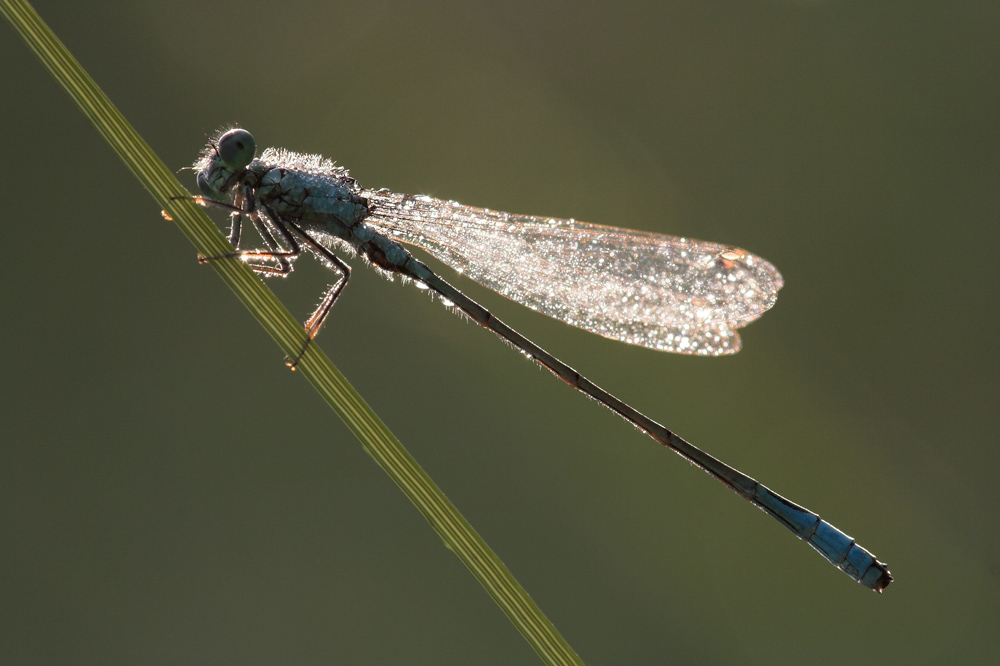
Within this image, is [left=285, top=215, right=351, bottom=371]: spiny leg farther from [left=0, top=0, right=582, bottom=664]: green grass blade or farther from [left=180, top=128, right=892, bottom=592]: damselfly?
[left=0, top=0, right=582, bottom=664]: green grass blade

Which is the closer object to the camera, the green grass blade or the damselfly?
the green grass blade

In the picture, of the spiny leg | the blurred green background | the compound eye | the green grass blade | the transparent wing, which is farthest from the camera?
the blurred green background

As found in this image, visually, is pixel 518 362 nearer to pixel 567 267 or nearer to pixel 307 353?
pixel 567 267

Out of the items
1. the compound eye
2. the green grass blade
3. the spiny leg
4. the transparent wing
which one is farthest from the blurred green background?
the green grass blade

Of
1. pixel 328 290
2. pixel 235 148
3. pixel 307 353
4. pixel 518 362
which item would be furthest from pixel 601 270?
pixel 518 362

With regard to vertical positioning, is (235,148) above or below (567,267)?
below

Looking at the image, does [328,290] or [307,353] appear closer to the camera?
[307,353]

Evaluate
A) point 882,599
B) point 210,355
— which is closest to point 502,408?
point 210,355
